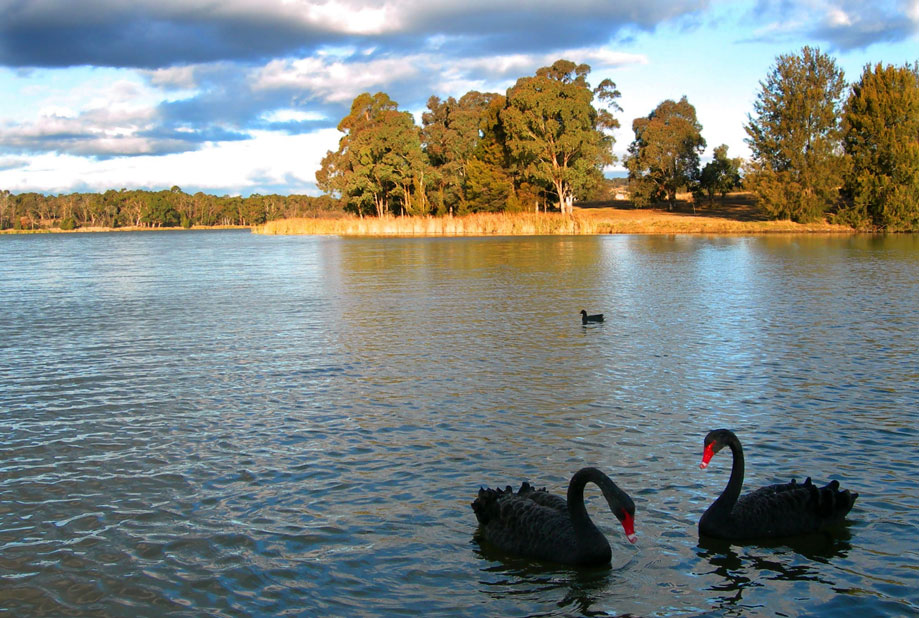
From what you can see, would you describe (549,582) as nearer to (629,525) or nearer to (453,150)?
(629,525)

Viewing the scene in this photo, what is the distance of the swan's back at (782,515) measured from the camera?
688 centimetres

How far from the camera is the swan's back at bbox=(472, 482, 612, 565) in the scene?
642cm

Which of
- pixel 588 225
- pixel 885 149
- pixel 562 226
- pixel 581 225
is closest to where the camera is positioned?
pixel 885 149

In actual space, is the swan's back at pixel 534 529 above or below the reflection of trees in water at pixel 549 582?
above

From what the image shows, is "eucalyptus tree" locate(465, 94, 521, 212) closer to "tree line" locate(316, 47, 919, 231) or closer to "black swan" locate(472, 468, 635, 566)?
"tree line" locate(316, 47, 919, 231)

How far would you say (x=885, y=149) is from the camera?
58906mm

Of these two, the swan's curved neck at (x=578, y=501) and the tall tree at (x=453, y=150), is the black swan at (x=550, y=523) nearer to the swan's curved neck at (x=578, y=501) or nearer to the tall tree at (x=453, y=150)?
the swan's curved neck at (x=578, y=501)

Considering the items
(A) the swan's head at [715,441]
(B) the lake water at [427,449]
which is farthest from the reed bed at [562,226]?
(A) the swan's head at [715,441]

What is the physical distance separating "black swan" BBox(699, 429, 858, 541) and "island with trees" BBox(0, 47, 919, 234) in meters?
59.8

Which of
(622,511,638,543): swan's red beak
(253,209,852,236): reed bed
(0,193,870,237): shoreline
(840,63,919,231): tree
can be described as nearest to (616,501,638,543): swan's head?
(622,511,638,543): swan's red beak

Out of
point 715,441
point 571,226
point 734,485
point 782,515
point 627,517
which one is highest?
point 571,226

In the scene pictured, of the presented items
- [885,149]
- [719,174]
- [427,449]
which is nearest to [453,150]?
[719,174]

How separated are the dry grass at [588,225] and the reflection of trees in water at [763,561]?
62.2 metres

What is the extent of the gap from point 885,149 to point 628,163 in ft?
101
